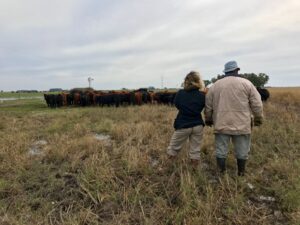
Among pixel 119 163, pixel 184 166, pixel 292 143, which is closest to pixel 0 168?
pixel 119 163

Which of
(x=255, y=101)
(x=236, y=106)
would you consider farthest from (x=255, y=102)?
(x=236, y=106)

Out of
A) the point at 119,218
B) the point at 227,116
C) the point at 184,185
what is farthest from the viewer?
the point at 227,116

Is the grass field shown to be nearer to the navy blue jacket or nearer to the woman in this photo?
the woman

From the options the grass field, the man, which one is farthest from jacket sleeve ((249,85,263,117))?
the grass field

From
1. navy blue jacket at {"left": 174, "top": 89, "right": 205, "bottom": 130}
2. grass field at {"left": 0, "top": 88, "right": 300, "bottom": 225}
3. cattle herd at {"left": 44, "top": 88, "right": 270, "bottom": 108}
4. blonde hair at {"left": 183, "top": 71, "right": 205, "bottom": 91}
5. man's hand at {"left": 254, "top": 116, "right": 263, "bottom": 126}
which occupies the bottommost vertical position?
grass field at {"left": 0, "top": 88, "right": 300, "bottom": 225}

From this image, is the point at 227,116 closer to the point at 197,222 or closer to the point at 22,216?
the point at 197,222

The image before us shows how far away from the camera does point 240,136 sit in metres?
4.12

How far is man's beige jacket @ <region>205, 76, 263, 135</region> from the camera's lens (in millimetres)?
4039

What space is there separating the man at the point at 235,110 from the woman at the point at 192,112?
0.73ft

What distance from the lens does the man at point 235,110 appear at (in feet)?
13.3

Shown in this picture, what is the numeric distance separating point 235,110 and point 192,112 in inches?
24.3

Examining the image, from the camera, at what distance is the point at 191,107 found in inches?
172

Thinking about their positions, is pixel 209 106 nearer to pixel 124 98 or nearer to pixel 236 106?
pixel 236 106

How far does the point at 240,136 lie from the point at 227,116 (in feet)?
1.10
